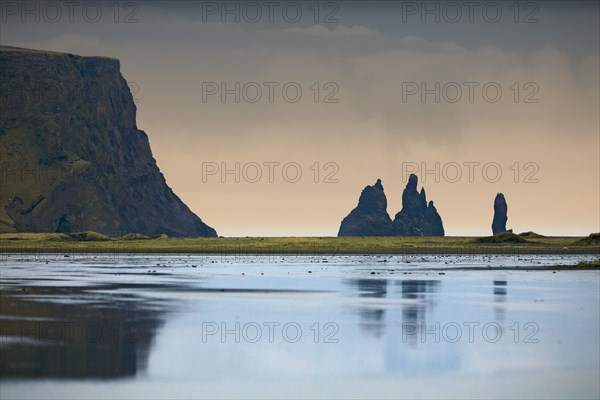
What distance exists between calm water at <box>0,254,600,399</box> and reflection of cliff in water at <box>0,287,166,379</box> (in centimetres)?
6

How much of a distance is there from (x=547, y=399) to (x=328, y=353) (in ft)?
28.4

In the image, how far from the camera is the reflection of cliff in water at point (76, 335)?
2610cm

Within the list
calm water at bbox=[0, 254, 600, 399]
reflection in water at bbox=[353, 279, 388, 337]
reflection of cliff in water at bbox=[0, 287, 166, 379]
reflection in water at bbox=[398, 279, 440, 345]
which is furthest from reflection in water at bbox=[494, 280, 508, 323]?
reflection of cliff in water at bbox=[0, 287, 166, 379]

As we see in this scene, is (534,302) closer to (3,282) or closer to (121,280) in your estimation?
(121,280)

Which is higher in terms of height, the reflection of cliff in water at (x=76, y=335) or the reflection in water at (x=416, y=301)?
the reflection in water at (x=416, y=301)

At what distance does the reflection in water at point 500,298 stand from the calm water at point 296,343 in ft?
0.38

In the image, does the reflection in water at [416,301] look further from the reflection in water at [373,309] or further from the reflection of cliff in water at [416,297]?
the reflection in water at [373,309]

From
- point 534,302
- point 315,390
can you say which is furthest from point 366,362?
point 534,302

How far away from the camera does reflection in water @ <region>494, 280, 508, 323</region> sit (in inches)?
1682

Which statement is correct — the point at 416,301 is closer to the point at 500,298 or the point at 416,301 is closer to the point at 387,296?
the point at 387,296

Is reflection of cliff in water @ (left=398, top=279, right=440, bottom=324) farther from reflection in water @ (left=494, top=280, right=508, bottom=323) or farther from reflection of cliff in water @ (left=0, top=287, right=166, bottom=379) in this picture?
reflection of cliff in water @ (left=0, top=287, right=166, bottom=379)

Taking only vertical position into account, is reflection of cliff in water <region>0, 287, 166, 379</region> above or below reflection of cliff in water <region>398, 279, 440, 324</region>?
below

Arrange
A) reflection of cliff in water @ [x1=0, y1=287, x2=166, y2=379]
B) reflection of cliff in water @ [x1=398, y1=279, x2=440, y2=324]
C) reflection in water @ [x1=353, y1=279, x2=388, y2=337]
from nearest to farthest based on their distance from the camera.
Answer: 1. reflection of cliff in water @ [x1=0, y1=287, x2=166, y2=379]
2. reflection in water @ [x1=353, y1=279, x2=388, y2=337]
3. reflection of cliff in water @ [x1=398, y1=279, x2=440, y2=324]

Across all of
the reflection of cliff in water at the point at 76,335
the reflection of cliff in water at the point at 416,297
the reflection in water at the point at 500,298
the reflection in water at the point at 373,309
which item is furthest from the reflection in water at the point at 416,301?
the reflection of cliff in water at the point at 76,335
